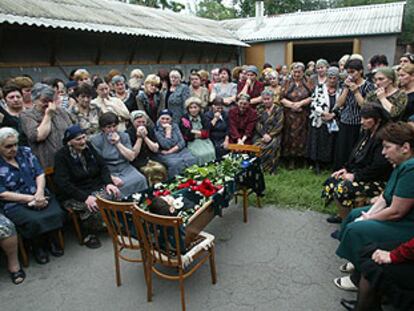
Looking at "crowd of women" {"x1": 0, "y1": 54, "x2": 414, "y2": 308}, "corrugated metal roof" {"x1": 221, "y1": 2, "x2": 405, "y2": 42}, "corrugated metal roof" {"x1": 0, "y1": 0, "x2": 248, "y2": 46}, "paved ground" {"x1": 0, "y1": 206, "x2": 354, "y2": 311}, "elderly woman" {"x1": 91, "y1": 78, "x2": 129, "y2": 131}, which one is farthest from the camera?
"corrugated metal roof" {"x1": 221, "y1": 2, "x2": 405, "y2": 42}

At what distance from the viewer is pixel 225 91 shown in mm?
6047

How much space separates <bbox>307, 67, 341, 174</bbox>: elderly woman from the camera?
5.03 m

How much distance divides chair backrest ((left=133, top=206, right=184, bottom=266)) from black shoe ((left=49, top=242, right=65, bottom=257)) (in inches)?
55.9

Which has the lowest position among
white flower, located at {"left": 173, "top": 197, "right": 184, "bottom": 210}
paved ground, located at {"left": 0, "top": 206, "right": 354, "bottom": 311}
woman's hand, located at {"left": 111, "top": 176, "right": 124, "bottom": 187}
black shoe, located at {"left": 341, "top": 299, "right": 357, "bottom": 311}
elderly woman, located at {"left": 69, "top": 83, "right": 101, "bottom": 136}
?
paved ground, located at {"left": 0, "top": 206, "right": 354, "bottom": 311}

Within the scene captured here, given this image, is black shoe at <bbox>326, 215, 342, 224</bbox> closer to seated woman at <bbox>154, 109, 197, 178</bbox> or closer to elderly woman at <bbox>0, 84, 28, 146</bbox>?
seated woman at <bbox>154, 109, 197, 178</bbox>

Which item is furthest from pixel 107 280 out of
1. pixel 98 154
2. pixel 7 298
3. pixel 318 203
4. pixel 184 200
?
pixel 318 203

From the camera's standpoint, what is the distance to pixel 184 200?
116 inches

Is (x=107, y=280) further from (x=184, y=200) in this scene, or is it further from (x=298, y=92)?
(x=298, y=92)

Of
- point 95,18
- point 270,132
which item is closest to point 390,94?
point 270,132

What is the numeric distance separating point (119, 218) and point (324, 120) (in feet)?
12.5

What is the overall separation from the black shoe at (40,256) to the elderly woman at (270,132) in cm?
361

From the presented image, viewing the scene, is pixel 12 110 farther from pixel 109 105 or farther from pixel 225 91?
pixel 225 91

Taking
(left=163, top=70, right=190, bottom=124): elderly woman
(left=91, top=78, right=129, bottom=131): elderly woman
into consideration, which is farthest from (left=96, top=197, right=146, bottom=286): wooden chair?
(left=163, top=70, right=190, bottom=124): elderly woman

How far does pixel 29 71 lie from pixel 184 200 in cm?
577
